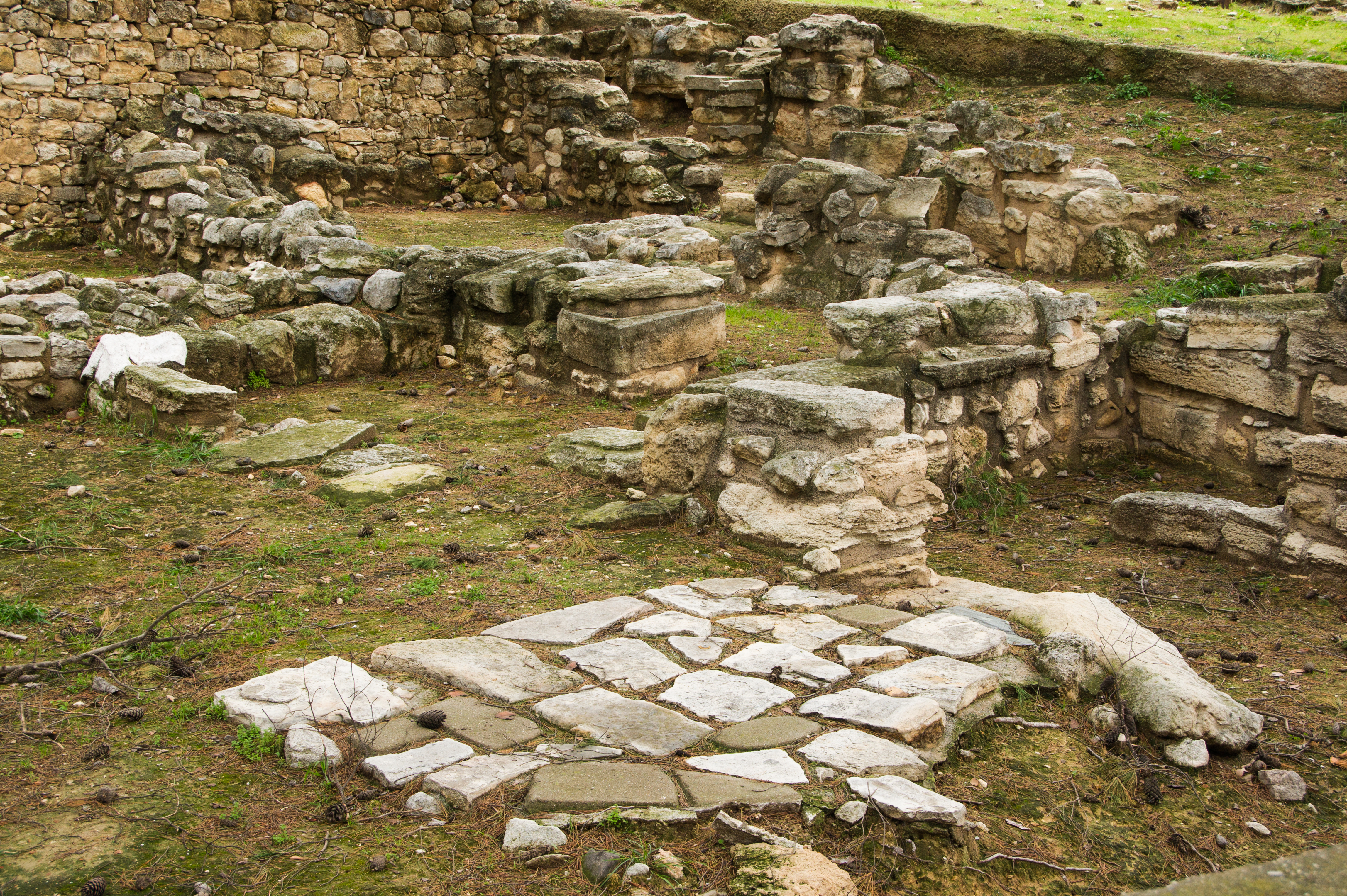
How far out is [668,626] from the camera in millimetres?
3855

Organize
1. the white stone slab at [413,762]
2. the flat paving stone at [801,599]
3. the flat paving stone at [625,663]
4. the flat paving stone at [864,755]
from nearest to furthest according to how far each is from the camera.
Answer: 1. the white stone slab at [413,762]
2. the flat paving stone at [864,755]
3. the flat paving stone at [625,663]
4. the flat paving stone at [801,599]

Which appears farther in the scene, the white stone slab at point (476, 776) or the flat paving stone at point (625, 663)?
the flat paving stone at point (625, 663)

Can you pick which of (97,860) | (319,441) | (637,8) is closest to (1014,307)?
(319,441)

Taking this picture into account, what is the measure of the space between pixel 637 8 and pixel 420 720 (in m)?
16.2

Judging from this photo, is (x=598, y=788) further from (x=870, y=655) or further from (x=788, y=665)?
(x=870, y=655)

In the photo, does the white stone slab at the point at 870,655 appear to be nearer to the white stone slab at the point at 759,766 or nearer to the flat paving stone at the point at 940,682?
the flat paving stone at the point at 940,682

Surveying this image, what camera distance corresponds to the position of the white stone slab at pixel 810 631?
377 centimetres

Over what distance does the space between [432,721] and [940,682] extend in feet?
5.44

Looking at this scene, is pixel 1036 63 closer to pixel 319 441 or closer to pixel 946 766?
pixel 319 441

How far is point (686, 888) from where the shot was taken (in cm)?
232

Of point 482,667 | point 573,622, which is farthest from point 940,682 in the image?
point 482,667

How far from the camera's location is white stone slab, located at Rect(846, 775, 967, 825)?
8.52 feet

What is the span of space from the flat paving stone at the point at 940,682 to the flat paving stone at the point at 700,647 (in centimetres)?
55

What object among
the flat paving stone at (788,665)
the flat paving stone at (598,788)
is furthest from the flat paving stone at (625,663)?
the flat paving stone at (598,788)
